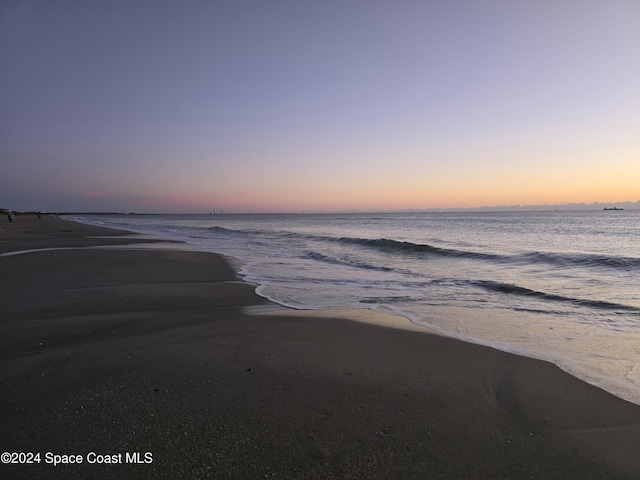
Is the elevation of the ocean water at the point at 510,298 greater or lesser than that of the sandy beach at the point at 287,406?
lesser

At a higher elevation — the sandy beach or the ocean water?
the sandy beach

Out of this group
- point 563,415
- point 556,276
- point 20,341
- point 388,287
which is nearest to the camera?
point 563,415

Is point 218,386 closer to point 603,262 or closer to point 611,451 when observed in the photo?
point 611,451

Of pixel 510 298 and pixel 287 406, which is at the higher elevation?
pixel 287 406

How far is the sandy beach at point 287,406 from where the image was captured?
2820 millimetres

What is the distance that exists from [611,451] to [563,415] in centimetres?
58

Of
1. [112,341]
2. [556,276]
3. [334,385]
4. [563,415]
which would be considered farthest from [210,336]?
[556,276]

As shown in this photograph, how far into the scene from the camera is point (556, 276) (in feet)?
46.7

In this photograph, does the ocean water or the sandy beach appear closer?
the sandy beach

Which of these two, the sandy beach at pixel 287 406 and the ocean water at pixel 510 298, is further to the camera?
the ocean water at pixel 510 298

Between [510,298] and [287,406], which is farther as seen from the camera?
[510,298]

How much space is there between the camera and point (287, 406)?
12.0ft

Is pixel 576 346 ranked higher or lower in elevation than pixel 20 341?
lower

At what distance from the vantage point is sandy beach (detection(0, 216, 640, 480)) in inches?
111
